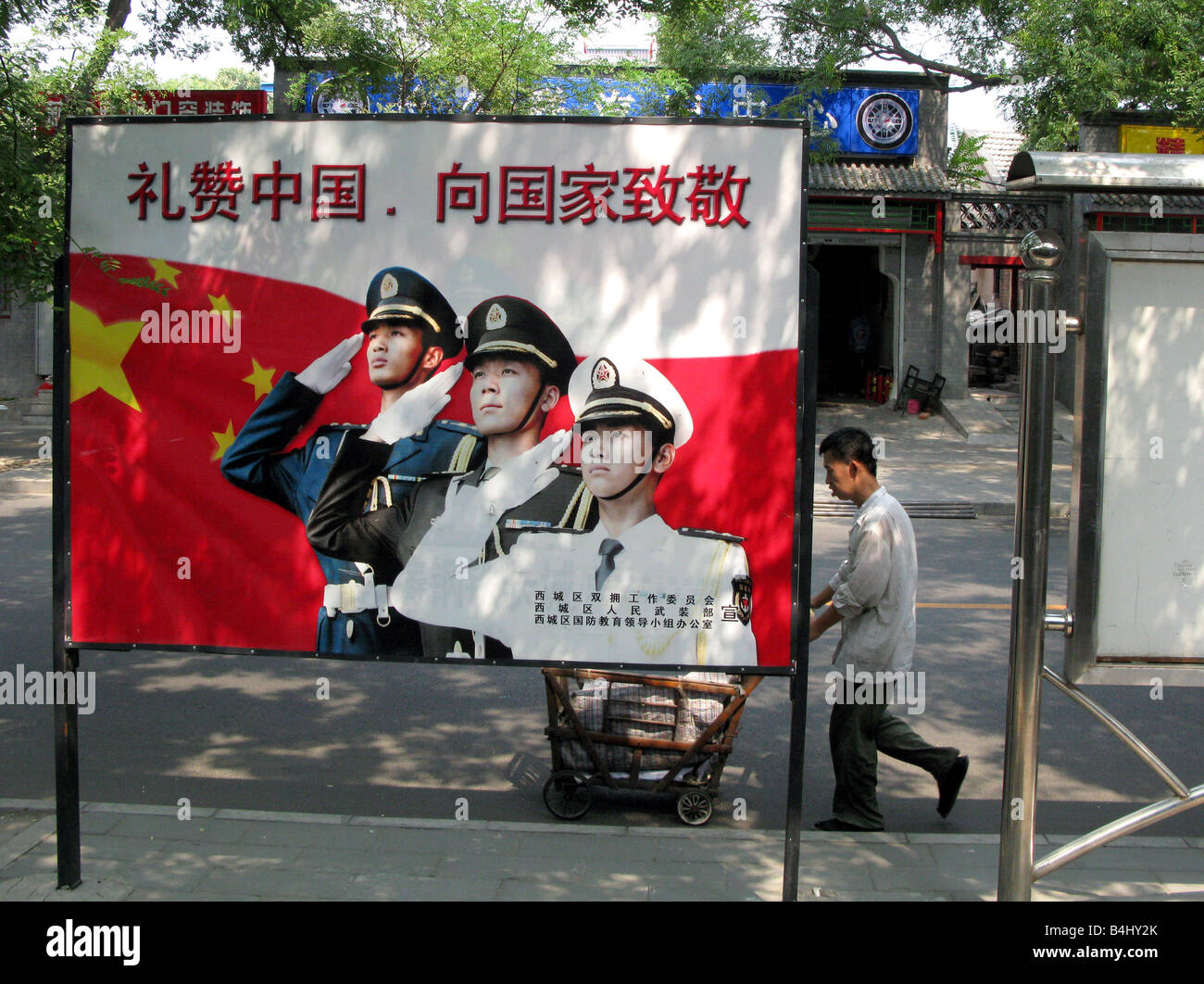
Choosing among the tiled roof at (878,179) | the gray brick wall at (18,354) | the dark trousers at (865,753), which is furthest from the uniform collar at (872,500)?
the gray brick wall at (18,354)

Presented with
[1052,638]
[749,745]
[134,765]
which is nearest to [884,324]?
[1052,638]

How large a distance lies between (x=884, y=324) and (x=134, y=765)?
69.8 ft

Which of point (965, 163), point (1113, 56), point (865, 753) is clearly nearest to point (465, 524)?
point (865, 753)

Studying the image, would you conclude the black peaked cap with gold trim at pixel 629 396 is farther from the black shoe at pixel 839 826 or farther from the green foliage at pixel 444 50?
the green foliage at pixel 444 50

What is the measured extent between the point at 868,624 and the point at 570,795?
5.32ft

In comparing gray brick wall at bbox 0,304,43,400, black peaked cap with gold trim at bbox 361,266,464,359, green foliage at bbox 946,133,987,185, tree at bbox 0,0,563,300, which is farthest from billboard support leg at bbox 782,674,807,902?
gray brick wall at bbox 0,304,43,400

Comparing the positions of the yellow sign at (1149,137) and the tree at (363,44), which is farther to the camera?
the yellow sign at (1149,137)

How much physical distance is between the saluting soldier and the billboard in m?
0.01

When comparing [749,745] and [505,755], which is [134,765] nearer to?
[505,755]

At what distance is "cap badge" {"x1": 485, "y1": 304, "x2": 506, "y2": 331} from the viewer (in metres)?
3.99

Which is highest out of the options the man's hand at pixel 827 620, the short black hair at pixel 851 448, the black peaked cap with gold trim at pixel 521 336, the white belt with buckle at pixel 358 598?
the black peaked cap with gold trim at pixel 521 336

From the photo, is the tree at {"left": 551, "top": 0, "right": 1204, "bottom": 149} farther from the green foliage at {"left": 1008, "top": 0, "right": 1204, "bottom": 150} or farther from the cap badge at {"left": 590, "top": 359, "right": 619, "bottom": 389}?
the cap badge at {"left": 590, "top": 359, "right": 619, "bottom": 389}

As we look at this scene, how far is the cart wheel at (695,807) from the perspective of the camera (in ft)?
17.5
